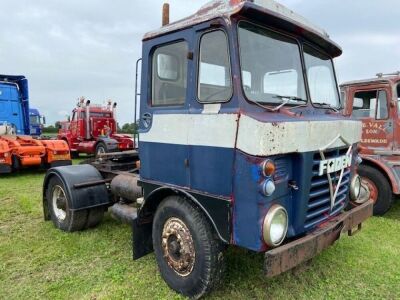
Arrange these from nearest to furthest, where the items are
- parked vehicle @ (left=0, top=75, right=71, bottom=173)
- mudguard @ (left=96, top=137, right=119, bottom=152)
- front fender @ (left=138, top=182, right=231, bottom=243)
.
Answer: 1. front fender @ (left=138, top=182, right=231, bottom=243)
2. parked vehicle @ (left=0, top=75, right=71, bottom=173)
3. mudguard @ (left=96, top=137, right=119, bottom=152)

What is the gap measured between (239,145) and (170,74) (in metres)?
1.23

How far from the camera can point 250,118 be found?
2652mm

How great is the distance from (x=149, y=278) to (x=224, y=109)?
6.56ft

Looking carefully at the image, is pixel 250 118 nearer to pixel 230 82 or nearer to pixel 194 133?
pixel 230 82

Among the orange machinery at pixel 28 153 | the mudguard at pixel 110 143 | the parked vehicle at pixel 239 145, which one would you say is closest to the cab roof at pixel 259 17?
the parked vehicle at pixel 239 145

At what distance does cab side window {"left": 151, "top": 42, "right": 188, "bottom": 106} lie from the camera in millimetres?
3342

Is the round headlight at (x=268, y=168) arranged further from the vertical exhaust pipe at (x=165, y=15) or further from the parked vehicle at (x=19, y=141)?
the parked vehicle at (x=19, y=141)

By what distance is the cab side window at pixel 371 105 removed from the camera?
616cm

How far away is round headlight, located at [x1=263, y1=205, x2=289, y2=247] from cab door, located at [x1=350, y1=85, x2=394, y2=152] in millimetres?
4230

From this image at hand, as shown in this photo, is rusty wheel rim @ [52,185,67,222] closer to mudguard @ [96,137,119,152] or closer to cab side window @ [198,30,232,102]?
cab side window @ [198,30,232,102]

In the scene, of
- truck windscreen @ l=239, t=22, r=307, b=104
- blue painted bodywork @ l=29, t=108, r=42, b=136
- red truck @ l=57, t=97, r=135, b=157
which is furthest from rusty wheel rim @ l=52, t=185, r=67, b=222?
blue painted bodywork @ l=29, t=108, r=42, b=136

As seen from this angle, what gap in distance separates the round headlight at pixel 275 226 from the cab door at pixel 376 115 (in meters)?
4.23

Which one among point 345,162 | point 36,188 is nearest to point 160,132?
point 345,162

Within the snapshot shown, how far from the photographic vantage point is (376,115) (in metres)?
6.25
